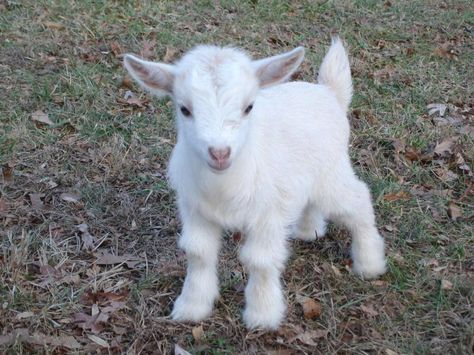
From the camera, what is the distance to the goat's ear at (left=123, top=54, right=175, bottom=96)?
2.53m

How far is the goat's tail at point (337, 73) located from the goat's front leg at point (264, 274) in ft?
3.61

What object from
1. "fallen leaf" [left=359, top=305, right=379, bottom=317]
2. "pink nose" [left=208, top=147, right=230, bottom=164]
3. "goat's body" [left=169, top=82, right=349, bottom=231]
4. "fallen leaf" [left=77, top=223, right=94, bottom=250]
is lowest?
"fallen leaf" [left=77, top=223, right=94, bottom=250]

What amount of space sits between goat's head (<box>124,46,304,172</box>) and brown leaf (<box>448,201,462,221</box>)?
1805 mm

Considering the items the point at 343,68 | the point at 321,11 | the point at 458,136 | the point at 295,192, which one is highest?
the point at 343,68

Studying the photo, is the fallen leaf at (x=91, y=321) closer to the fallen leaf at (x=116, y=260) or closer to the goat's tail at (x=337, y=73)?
the fallen leaf at (x=116, y=260)

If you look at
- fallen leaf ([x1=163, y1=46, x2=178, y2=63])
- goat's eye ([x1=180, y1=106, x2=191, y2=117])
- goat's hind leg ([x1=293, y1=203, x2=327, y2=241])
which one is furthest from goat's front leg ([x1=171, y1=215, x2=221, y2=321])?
fallen leaf ([x1=163, y1=46, x2=178, y2=63])

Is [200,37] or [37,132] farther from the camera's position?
[200,37]

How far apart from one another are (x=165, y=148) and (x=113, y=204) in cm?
78

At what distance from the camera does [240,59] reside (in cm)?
249

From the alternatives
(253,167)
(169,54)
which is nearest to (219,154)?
(253,167)

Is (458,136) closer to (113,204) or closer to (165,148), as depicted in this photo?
(165,148)

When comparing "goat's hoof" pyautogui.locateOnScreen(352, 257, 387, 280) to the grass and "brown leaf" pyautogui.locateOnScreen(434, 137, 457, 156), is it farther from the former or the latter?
"brown leaf" pyautogui.locateOnScreen(434, 137, 457, 156)

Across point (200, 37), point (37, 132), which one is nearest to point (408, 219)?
point (37, 132)

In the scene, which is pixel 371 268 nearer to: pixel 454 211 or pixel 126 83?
pixel 454 211
